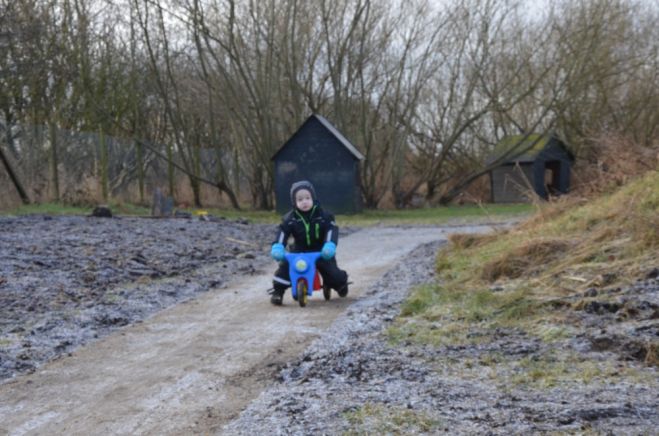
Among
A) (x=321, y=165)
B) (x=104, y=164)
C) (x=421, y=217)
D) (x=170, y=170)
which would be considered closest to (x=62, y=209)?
(x=104, y=164)

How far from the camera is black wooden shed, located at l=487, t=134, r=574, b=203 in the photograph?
37.1 m

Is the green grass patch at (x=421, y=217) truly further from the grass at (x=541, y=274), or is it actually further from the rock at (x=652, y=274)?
the rock at (x=652, y=274)

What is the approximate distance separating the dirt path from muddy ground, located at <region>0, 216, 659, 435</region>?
0.05 ft

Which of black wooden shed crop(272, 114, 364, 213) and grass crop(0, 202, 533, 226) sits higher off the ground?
black wooden shed crop(272, 114, 364, 213)

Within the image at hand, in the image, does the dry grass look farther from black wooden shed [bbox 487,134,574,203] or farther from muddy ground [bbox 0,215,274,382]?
black wooden shed [bbox 487,134,574,203]

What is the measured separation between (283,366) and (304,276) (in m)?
3.09

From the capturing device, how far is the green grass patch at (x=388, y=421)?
377 cm

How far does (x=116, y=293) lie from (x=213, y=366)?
3.78 metres

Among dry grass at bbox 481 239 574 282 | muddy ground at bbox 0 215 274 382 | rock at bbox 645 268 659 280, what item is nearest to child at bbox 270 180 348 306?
muddy ground at bbox 0 215 274 382

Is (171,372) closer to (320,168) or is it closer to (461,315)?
(461,315)

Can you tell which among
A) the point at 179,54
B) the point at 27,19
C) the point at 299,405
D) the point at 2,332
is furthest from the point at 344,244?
the point at 179,54

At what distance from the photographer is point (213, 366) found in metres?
5.50

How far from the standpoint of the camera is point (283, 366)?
5.37 meters

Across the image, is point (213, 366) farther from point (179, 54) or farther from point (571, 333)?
point (179, 54)
